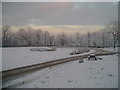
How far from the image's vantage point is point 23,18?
4059 mm

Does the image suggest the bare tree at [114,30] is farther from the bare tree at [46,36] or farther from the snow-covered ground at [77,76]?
the bare tree at [46,36]

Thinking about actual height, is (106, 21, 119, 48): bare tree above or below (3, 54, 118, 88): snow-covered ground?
above

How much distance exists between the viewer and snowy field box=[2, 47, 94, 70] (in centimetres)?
391

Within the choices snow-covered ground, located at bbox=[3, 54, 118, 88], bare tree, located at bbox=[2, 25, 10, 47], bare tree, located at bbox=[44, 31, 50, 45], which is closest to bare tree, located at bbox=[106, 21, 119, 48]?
snow-covered ground, located at bbox=[3, 54, 118, 88]

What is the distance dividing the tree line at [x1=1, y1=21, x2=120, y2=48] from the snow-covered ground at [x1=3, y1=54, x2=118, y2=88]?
47cm

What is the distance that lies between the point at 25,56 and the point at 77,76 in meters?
1.53

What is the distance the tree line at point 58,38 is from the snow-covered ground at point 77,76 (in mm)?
467

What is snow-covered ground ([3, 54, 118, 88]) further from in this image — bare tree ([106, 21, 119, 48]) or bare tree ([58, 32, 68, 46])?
bare tree ([58, 32, 68, 46])

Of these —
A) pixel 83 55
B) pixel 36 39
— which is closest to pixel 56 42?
pixel 36 39

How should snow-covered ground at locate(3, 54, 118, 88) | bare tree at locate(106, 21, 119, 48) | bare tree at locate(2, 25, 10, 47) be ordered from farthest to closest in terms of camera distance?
bare tree at locate(2, 25, 10, 47), bare tree at locate(106, 21, 119, 48), snow-covered ground at locate(3, 54, 118, 88)

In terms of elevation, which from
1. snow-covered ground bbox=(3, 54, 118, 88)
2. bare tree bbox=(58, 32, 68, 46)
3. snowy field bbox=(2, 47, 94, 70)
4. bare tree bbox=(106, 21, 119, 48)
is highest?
bare tree bbox=(106, 21, 119, 48)

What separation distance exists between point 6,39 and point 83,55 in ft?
7.17

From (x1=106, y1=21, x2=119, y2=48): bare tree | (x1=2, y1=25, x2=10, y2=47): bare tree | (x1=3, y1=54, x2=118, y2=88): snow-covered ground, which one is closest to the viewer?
(x1=3, y1=54, x2=118, y2=88): snow-covered ground

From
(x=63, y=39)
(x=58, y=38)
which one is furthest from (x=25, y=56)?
(x=63, y=39)
